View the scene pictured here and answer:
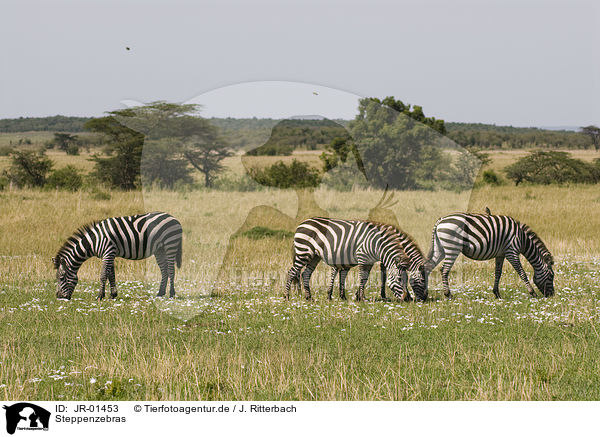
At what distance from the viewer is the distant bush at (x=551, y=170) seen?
2126 inches

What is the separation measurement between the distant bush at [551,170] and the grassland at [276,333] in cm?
3834

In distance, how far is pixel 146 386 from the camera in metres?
7.51

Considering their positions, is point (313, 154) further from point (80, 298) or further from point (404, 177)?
point (80, 298)

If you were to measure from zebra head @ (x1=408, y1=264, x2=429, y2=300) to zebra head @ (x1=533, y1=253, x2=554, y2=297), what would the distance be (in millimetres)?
2542

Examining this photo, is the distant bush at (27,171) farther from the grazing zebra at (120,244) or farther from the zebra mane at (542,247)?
the zebra mane at (542,247)

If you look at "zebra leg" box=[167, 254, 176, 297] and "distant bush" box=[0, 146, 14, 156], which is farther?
"distant bush" box=[0, 146, 14, 156]

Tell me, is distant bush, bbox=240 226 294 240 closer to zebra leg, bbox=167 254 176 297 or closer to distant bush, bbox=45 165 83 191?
zebra leg, bbox=167 254 176 297

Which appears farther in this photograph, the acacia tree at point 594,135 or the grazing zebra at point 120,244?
the acacia tree at point 594,135

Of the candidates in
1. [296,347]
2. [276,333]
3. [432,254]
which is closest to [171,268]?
[276,333]

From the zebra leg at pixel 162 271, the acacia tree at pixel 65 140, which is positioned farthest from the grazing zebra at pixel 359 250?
the acacia tree at pixel 65 140

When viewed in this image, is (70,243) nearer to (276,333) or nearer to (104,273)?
(104,273)

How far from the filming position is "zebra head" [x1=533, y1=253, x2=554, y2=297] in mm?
13188

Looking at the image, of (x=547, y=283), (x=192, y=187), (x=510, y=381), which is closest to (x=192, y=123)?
(x=192, y=187)

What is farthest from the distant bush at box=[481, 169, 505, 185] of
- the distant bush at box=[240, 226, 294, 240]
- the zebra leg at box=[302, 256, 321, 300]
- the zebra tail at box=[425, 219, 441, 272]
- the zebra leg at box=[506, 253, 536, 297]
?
the zebra leg at box=[302, 256, 321, 300]
